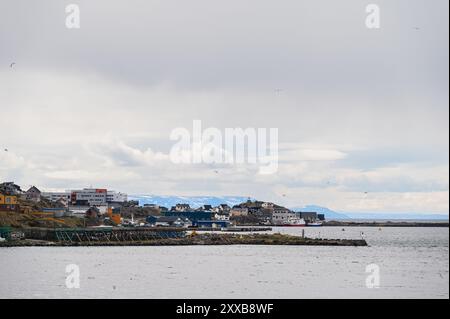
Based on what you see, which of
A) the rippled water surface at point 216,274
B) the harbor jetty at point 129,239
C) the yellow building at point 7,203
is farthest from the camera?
the yellow building at point 7,203

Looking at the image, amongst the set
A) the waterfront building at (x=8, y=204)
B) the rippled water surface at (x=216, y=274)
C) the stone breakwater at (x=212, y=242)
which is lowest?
the rippled water surface at (x=216, y=274)

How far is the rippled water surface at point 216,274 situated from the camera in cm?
5484

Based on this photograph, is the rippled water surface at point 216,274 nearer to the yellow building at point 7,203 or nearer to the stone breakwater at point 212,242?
the stone breakwater at point 212,242

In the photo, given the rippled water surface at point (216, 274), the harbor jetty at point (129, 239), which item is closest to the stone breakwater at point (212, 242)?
the harbor jetty at point (129, 239)

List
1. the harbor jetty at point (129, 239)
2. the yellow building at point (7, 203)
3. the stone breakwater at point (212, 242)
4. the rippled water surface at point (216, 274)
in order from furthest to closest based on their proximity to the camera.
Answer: the yellow building at point (7, 203) < the harbor jetty at point (129, 239) < the stone breakwater at point (212, 242) < the rippled water surface at point (216, 274)

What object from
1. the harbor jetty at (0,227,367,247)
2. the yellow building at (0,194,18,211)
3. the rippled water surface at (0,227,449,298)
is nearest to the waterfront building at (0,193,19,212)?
the yellow building at (0,194,18,211)

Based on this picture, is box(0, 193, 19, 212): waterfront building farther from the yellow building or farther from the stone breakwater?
the stone breakwater

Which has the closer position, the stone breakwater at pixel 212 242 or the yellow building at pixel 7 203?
the stone breakwater at pixel 212 242

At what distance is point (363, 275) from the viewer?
225 feet

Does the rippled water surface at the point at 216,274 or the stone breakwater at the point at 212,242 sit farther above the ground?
the stone breakwater at the point at 212,242
